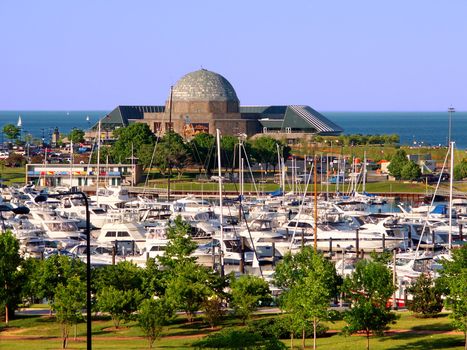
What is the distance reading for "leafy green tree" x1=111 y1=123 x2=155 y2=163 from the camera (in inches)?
4813

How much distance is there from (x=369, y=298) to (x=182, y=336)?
292 inches

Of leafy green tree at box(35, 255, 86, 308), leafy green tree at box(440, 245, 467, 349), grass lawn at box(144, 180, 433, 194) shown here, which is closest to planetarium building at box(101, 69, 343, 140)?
grass lawn at box(144, 180, 433, 194)

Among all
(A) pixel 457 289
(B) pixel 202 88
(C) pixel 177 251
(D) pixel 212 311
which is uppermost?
(B) pixel 202 88

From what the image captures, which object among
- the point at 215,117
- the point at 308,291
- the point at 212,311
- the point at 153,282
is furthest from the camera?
the point at 215,117

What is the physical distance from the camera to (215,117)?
16288cm

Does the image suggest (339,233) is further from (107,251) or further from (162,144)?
(162,144)

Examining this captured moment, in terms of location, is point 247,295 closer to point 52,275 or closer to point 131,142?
point 52,275

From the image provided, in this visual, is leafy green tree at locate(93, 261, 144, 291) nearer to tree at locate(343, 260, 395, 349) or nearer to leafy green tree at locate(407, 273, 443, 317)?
tree at locate(343, 260, 395, 349)

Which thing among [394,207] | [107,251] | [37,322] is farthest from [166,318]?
[394,207]

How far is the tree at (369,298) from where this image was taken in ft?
132

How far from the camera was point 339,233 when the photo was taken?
7062 cm

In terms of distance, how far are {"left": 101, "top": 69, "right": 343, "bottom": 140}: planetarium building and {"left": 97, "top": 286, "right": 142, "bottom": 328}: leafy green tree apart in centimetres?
10739

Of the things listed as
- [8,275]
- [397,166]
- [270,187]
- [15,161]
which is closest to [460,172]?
[397,166]

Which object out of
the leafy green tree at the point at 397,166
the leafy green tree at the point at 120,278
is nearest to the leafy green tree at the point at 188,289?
the leafy green tree at the point at 120,278
